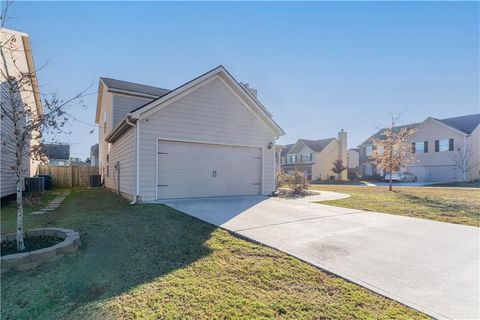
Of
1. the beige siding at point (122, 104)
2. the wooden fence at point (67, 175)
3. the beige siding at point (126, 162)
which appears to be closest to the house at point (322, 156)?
the wooden fence at point (67, 175)

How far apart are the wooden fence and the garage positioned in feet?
125

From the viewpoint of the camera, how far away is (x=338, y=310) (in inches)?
106

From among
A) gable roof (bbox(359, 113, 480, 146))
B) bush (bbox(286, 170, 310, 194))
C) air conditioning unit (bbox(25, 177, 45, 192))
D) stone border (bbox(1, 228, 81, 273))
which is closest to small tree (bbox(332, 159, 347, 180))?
gable roof (bbox(359, 113, 480, 146))

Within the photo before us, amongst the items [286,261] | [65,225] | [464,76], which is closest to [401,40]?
[464,76]

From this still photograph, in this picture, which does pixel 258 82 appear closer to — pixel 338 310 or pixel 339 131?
pixel 338 310

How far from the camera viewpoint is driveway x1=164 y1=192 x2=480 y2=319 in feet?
10.00

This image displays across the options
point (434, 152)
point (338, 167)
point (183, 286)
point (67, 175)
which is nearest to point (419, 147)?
point (434, 152)

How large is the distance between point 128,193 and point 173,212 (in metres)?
3.59

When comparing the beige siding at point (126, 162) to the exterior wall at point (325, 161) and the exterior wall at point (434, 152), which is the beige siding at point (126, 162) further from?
the exterior wall at point (325, 161)

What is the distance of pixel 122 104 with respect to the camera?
558 inches

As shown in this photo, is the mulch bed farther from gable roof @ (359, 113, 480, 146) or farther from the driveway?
gable roof @ (359, 113, 480, 146)

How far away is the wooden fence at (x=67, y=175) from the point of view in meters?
18.2

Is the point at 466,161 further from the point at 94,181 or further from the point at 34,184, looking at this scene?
the point at 34,184

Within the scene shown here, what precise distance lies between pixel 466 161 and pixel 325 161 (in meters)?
16.4
